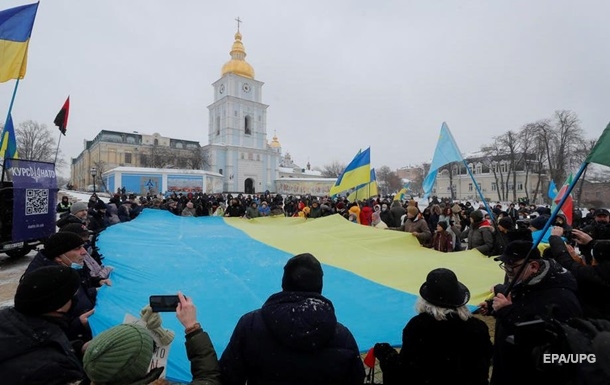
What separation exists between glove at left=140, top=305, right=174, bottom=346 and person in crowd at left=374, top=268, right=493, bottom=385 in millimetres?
1318

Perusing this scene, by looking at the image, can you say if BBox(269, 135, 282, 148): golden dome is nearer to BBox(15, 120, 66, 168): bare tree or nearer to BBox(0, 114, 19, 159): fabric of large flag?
BBox(15, 120, 66, 168): bare tree

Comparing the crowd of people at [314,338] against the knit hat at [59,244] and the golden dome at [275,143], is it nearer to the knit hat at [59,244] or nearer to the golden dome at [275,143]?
the knit hat at [59,244]

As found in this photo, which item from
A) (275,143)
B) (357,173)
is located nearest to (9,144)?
(357,173)

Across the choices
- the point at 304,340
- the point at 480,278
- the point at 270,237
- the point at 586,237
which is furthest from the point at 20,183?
the point at 586,237

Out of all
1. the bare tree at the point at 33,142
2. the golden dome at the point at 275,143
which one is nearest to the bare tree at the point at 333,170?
the golden dome at the point at 275,143

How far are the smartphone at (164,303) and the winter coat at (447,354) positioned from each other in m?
1.27

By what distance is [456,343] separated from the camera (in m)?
1.72

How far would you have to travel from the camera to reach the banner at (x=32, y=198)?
24.7 ft

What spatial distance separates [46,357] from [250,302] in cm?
A: 266

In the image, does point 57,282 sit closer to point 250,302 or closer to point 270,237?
point 250,302

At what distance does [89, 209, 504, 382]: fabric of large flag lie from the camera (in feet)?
11.3

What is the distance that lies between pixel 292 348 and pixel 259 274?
3.62 m

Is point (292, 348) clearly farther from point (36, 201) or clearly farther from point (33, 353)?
point (36, 201)

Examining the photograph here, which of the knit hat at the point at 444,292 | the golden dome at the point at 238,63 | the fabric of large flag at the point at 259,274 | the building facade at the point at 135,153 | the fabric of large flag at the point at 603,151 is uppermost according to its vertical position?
the golden dome at the point at 238,63
